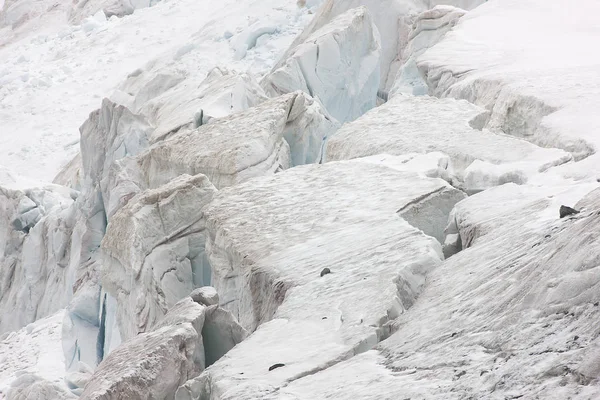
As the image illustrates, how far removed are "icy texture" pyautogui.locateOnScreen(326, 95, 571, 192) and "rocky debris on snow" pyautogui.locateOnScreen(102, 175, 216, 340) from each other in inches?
52.7

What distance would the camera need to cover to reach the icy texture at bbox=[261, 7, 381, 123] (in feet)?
38.0

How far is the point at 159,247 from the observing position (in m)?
6.65

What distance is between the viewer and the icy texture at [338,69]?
38.0 ft

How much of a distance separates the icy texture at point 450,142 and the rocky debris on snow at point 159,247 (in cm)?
134

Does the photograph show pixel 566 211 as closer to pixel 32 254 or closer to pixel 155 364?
pixel 155 364

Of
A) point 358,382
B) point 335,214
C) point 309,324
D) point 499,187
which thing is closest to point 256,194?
point 335,214

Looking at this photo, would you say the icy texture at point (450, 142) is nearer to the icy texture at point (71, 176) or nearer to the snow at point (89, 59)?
the icy texture at point (71, 176)

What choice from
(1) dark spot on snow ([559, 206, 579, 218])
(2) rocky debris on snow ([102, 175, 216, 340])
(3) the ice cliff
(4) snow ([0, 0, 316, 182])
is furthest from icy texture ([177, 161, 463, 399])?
(4) snow ([0, 0, 316, 182])

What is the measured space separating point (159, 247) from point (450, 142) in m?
2.30

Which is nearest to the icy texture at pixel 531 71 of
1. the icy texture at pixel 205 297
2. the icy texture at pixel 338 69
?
the icy texture at pixel 338 69

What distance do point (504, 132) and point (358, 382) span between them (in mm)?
4569

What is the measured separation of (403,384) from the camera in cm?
317

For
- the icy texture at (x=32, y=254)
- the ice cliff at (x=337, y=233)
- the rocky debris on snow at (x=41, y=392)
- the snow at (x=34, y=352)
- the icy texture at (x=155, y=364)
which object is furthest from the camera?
the icy texture at (x=32, y=254)

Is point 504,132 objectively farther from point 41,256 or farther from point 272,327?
point 41,256
